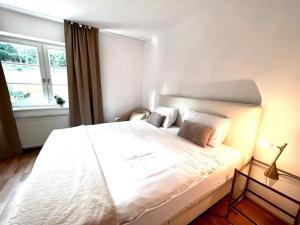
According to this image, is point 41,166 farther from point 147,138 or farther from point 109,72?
point 109,72

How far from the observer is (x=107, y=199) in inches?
33.7

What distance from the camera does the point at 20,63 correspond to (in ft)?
8.42

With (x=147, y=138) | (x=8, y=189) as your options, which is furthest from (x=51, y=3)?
(x=8, y=189)

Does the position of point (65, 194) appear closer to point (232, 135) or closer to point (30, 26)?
point (232, 135)

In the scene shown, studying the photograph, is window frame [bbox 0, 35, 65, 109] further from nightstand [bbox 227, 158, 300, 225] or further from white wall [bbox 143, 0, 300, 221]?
nightstand [bbox 227, 158, 300, 225]

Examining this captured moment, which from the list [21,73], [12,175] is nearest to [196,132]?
[12,175]

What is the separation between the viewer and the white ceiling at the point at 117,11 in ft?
6.31

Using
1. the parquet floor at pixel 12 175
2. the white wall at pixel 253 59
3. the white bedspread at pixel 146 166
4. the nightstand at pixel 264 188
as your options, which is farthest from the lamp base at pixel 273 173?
the parquet floor at pixel 12 175

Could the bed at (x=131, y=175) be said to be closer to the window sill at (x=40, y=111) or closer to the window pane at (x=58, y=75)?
the window sill at (x=40, y=111)

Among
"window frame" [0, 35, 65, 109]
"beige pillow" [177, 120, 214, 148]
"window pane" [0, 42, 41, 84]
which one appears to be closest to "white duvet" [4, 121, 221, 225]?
"beige pillow" [177, 120, 214, 148]

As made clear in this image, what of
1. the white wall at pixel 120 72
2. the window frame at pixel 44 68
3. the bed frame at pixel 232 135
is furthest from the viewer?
the white wall at pixel 120 72

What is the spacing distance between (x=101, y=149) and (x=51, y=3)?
2222mm

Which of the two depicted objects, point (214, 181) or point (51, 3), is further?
point (51, 3)

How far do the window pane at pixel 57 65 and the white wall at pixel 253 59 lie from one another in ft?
7.97
